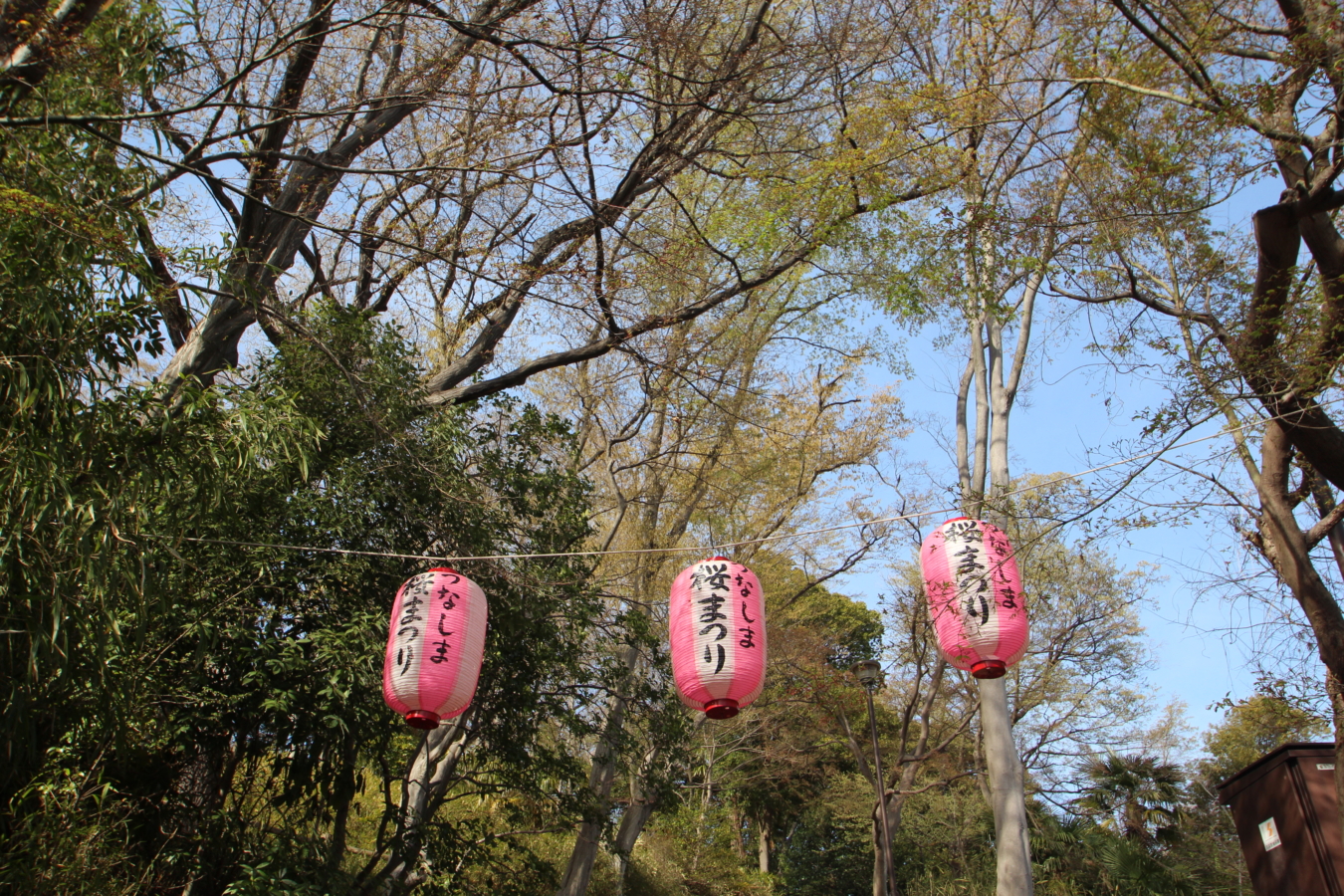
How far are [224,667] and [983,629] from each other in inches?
181

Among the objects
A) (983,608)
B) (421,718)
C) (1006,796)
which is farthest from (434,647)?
(1006,796)

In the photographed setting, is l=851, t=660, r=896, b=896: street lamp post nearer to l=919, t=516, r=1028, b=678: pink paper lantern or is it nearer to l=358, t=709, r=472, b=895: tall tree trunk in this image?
l=358, t=709, r=472, b=895: tall tree trunk

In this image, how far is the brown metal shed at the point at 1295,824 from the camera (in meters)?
5.92

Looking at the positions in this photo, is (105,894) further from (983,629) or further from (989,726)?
(989,726)

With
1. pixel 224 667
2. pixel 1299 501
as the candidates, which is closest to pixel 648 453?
pixel 224 667

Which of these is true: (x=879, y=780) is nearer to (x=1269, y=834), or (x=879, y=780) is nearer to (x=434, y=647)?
(x=1269, y=834)

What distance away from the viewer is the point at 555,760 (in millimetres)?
6926

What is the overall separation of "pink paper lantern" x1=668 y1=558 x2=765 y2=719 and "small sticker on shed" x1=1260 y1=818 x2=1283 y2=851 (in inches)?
169

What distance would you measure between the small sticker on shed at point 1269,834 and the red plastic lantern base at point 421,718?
19.8 ft

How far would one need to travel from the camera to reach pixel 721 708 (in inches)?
194

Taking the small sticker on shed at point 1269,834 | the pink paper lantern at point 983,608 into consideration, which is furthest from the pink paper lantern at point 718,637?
the small sticker on shed at point 1269,834

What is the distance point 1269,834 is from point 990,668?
3.48 metres

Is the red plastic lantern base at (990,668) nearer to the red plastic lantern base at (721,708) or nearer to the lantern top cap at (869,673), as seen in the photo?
the red plastic lantern base at (721,708)

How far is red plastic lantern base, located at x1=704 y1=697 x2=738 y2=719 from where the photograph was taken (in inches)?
194
